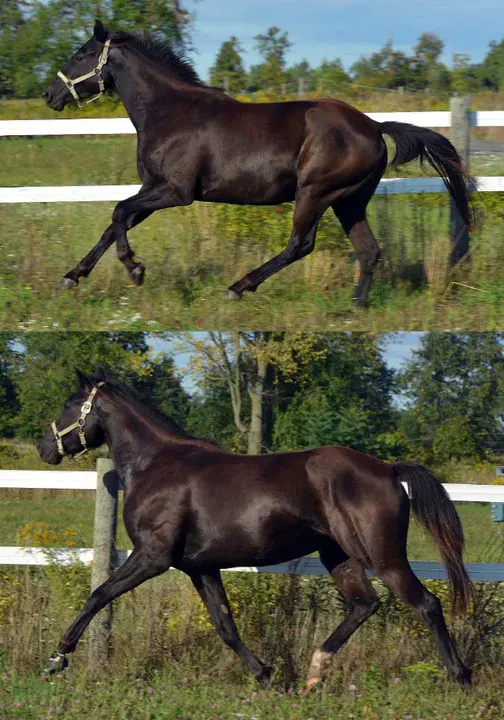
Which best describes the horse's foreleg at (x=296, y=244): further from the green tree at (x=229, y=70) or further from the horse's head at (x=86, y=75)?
the green tree at (x=229, y=70)

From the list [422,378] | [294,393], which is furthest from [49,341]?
[422,378]

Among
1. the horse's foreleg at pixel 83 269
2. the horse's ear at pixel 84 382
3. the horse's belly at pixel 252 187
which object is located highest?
the horse's belly at pixel 252 187

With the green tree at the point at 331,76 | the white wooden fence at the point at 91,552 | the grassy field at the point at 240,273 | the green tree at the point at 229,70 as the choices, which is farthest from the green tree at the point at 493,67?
the white wooden fence at the point at 91,552

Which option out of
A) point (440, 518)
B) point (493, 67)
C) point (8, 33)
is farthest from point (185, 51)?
point (493, 67)

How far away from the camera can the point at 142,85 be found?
748 centimetres

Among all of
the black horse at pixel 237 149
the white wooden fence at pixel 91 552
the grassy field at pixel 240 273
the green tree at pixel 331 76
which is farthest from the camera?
the green tree at pixel 331 76

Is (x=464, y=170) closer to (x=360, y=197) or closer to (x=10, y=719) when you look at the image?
(x=360, y=197)

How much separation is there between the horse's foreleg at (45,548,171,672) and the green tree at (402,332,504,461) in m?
15.7

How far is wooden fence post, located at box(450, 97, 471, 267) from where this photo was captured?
8116 mm

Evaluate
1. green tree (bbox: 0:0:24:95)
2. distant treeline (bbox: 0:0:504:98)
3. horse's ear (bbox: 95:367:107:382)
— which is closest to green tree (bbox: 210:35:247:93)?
distant treeline (bbox: 0:0:504:98)

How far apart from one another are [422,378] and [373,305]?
15.3 metres

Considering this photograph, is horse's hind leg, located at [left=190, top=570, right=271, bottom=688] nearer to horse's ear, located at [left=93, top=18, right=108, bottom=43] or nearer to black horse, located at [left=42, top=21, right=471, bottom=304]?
black horse, located at [left=42, top=21, right=471, bottom=304]

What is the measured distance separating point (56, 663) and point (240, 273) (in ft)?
12.8

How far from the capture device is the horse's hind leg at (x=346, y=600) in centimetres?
547
